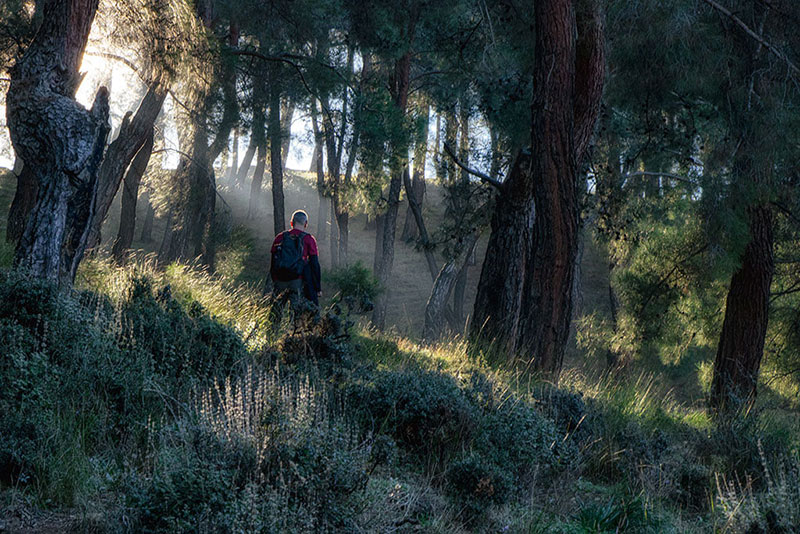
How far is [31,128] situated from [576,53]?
19.9 feet

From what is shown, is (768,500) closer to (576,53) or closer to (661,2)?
(576,53)

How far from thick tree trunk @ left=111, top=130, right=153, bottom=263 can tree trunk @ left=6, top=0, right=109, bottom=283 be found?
20.7 ft

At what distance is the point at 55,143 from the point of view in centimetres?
715

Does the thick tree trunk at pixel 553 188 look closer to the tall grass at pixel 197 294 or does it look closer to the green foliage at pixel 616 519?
the tall grass at pixel 197 294

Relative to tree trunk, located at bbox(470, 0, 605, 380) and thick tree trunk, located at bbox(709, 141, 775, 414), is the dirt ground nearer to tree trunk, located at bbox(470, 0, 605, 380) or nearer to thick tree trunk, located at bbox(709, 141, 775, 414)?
thick tree trunk, located at bbox(709, 141, 775, 414)

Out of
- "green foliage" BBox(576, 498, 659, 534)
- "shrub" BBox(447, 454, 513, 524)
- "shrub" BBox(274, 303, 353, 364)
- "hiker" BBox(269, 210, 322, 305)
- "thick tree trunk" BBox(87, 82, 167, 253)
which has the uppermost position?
"thick tree trunk" BBox(87, 82, 167, 253)

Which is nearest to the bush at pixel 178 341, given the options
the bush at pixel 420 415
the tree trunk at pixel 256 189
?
the bush at pixel 420 415

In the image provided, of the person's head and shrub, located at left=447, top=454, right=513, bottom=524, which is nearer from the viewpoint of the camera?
shrub, located at left=447, top=454, right=513, bottom=524

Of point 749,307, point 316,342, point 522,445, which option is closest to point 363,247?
point 749,307

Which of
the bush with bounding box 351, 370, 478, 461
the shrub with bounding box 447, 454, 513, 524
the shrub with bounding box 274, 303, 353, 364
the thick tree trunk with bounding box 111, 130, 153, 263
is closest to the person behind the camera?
the shrub with bounding box 447, 454, 513, 524

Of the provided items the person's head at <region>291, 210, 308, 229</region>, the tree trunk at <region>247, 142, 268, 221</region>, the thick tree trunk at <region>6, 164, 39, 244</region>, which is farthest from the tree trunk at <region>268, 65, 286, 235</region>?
the tree trunk at <region>247, 142, 268, 221</region>

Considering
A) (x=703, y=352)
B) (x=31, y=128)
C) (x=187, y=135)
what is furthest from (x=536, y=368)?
(x=703, y=352)

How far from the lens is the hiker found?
942 cm

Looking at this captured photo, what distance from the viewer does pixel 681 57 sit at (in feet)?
33.9
